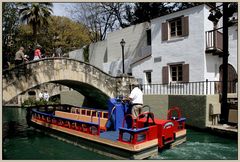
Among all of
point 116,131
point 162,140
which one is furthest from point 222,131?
A: point 116,131

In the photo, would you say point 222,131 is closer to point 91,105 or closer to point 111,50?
point 91,105

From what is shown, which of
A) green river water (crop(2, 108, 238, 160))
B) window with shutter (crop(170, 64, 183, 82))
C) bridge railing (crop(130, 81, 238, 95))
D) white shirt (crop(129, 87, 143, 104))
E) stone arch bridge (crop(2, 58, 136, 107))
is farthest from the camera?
window with shutter (crop(170, 64, 183, 82))

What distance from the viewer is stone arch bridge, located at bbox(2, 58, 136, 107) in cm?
1195

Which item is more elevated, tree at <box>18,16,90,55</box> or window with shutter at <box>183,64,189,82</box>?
tree at <box>18,16,90,55</box>

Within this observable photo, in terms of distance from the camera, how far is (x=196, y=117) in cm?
1341

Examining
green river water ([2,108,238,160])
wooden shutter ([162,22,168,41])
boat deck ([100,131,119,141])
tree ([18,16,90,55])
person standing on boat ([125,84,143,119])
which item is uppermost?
tree ([18,16,90,55])

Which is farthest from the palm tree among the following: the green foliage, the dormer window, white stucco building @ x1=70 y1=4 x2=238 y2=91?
the dormer window

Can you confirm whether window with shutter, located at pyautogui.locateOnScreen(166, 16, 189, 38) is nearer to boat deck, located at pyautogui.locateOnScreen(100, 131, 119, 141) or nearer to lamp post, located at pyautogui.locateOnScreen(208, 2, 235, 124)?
lamp post, located at pyautogui.locateOnScreen(208, 2, 235, 124)

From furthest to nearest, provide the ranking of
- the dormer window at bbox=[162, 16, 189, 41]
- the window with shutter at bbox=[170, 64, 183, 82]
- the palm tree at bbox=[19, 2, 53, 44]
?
the palm tree at bbox=[19, 2, 53, 44]
the window with shutter at bbox=[170, 64, 183, 82]
the dormer window at bbox=[162, 16, 189, 41]

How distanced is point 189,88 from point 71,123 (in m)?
6.50

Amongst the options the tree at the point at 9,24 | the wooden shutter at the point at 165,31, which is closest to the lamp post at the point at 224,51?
the wooden shutter at the point at 165,31

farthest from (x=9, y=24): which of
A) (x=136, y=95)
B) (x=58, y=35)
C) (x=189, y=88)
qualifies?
(x=136, y=95)

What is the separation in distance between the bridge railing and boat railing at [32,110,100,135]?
5915mm

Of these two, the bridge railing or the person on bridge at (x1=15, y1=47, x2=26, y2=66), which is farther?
the bridge railing
